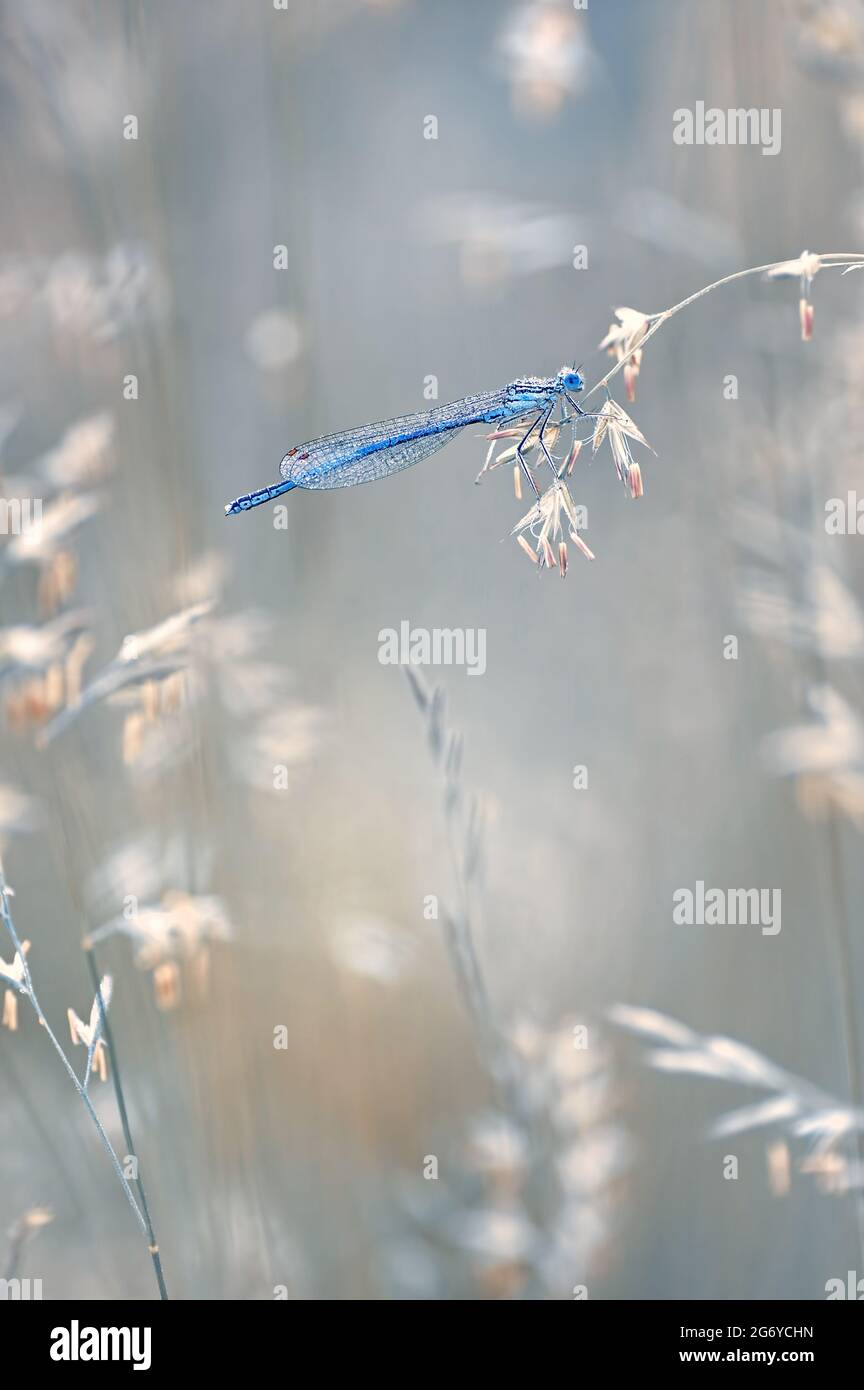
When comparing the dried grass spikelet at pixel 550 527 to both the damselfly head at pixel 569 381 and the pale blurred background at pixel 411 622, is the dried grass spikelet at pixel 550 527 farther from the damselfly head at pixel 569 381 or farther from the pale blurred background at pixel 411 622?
the pale blurred background at pixel 411 622

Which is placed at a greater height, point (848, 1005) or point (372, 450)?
point (372, 450)

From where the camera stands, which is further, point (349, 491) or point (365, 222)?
point (365, 222)

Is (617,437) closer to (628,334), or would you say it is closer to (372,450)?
(628,334)

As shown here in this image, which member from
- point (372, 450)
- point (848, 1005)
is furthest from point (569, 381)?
point (848, 1005)

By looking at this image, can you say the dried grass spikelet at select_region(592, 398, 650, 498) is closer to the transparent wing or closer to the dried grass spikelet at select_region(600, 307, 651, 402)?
the dried grass spikelet at select_region(600, 307, 651, 402)

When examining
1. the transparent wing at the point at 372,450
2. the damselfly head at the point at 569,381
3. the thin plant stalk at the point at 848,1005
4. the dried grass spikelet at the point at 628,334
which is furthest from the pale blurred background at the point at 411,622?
the dried grass spikelet at the point at 628,334

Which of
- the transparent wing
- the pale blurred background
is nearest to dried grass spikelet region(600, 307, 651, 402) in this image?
the transparent wing
